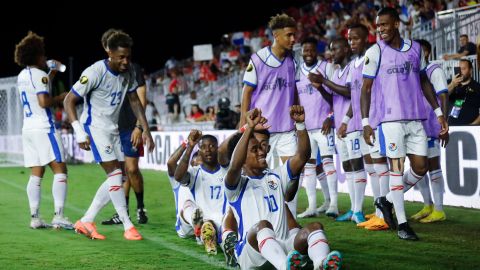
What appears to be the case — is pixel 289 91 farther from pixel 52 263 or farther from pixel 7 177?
pixel 7 177

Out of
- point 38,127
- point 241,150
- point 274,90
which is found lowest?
point 241,150

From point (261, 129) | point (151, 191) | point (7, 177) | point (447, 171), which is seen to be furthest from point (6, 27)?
point (261, 129)

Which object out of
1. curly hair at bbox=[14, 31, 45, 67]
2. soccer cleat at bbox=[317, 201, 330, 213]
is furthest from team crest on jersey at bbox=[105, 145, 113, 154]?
soccer cleat at bbox=[317, 201, 330, 213]

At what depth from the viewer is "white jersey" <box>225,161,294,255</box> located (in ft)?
18.9

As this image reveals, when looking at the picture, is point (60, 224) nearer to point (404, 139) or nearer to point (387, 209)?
point (387, 209)

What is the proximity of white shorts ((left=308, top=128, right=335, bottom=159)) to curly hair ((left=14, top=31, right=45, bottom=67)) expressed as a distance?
364 centimetres

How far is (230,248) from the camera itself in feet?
19.8

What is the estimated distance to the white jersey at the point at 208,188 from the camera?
7.57 metres

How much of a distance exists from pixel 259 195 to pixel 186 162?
1.70 metres

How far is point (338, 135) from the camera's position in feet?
29.6

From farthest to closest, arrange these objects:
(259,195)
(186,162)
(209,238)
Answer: (186,162) → (209,238) → (259,195)

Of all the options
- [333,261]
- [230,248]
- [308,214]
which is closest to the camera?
[333,261]

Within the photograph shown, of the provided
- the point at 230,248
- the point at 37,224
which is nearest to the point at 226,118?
the point at 37,224

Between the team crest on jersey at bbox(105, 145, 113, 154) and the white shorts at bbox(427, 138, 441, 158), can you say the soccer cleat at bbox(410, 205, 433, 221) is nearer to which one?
the white shorts at bbox(427, 138, 441, 158)
